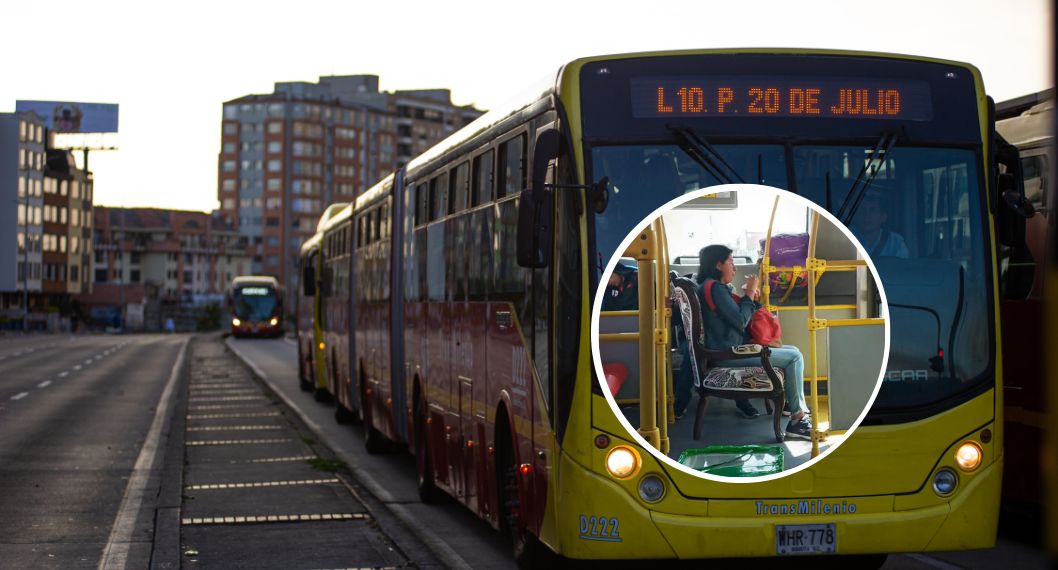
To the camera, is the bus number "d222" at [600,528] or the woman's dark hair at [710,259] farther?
the bus number "d222" at [600,528]

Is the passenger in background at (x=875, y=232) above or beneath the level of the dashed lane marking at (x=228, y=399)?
above

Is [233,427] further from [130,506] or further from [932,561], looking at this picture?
[932,561]

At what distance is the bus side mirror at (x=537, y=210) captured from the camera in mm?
8516

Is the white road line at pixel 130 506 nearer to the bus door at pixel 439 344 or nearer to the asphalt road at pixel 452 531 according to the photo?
the asphalt road at pixel 452 531

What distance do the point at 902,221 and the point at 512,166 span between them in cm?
285

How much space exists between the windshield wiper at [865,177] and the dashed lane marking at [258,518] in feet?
21.0

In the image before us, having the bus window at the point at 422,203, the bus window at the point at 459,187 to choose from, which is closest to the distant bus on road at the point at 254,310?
the bus window at the point at 422,203

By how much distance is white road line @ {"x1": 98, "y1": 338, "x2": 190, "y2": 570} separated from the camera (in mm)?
11320

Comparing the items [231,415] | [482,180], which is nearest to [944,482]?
[482,180]

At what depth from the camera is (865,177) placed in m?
8.60

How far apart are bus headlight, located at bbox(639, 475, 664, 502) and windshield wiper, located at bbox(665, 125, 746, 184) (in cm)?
159

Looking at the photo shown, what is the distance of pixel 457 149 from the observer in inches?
504

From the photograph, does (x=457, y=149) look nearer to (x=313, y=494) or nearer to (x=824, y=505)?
(x=313, y=494)

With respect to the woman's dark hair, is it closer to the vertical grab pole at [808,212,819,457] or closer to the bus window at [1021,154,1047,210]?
the vertical grab pole at [808,212,819,457]
